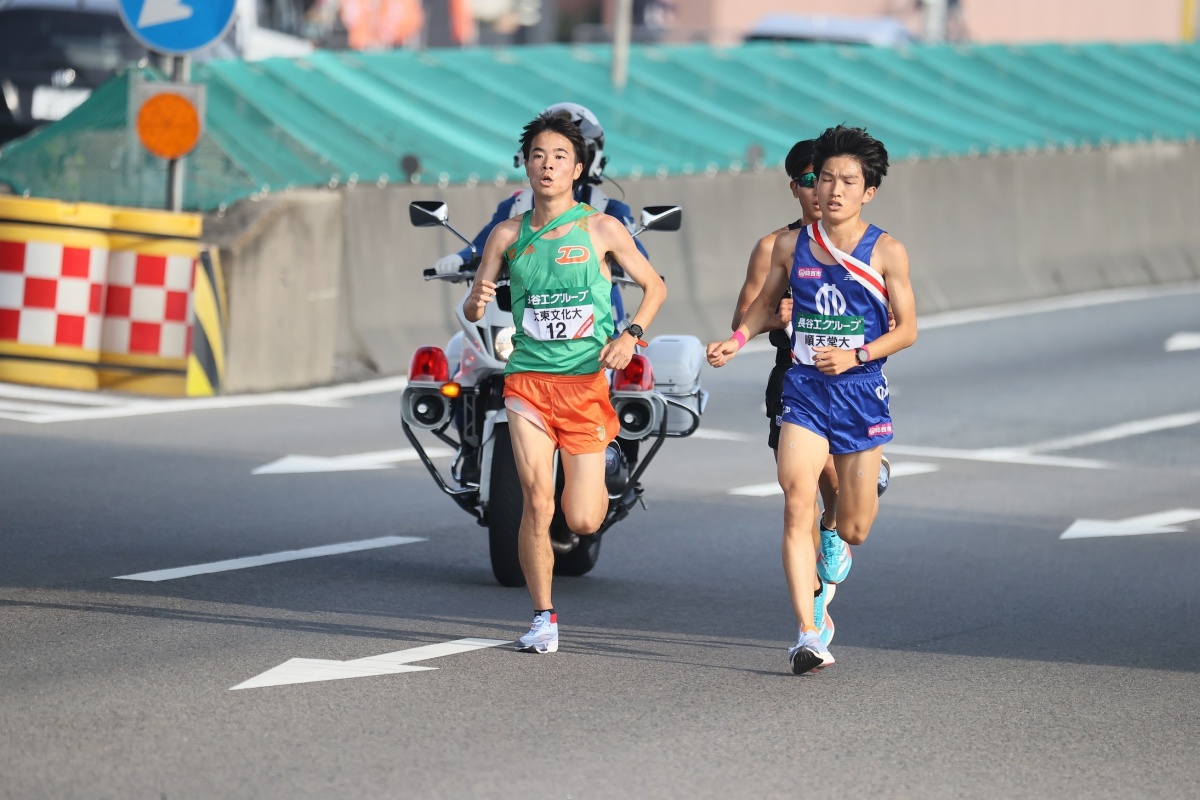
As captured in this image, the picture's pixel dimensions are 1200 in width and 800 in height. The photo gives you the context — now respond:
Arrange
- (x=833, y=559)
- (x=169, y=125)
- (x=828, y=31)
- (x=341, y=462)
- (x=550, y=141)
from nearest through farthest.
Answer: (x=550, y=141), (x=833, y=559), (x=341, y=462), (x=169, y=125), (x=828, y=31)

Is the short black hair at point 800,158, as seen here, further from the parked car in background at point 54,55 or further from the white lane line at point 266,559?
the parked car in background at point 54,55

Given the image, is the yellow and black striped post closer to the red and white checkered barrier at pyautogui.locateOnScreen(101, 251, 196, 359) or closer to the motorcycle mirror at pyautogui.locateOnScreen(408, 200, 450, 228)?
the red and white checkered barrier at pyautogui.locateOnScreen(101, 251, 196, 359)

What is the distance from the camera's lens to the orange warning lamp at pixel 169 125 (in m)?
14.5

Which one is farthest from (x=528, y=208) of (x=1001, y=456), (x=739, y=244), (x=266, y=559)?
(x=739, y=244)

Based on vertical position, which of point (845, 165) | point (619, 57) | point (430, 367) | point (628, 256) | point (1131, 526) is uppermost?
point (619, 57)

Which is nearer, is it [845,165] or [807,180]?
[845,165]

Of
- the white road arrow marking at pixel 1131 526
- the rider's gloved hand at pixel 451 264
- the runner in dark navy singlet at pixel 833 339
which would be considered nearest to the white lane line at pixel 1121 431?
the white road arrow marking at pixel 1131 526

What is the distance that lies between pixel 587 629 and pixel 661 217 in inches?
68.7

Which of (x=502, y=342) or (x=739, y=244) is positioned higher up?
(x=739, y=244)

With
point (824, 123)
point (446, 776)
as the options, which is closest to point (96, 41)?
point (824, 123)

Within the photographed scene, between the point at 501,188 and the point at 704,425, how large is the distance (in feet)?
12.3

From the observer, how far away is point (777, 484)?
12836mm

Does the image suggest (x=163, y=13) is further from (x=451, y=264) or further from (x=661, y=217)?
(x=661, y=217)

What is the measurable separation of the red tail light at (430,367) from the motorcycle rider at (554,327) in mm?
1393
